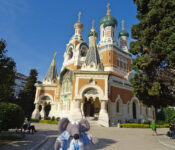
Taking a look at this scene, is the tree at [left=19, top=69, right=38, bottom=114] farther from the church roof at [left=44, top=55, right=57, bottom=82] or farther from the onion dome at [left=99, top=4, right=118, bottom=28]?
the onion dome at [left=99, top=4, right=118, bottom=28]

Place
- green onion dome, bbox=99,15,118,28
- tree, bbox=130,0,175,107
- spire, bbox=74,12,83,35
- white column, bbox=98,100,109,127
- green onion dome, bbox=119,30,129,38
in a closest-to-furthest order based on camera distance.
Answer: tree, bbox=130,0,175,107 → white column, bbox=98,100,109,127 → green onion dome, bbox=99,15,118,28 → spire, bbox=74,12,83,35 → green onion dome, bbox=119,30,129,38

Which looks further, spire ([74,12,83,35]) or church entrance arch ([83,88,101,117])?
spire ([74,12,83,35])

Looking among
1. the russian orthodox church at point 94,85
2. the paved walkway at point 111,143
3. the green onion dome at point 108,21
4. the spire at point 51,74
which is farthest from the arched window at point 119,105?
the green onion dome at point 108,21

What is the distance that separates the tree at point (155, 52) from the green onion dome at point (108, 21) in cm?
1673

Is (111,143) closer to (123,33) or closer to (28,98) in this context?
(28,98)

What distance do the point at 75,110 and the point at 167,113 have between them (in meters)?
26.1

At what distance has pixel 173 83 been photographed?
834 centimetres

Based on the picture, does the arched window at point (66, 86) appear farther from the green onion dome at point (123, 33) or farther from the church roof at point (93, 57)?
the green onion dome at point (123, 33)

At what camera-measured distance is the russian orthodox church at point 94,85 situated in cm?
1655

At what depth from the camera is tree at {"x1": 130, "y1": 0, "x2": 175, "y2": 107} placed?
8070mm

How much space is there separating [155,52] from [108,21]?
66.6 feet

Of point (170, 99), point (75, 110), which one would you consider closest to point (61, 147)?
point (170, 99)

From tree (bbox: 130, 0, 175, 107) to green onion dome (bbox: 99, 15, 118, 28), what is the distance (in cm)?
1673

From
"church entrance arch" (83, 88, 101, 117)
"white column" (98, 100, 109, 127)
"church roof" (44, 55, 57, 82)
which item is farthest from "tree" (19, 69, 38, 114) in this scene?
"white column" (98, 100, 109, 127)
